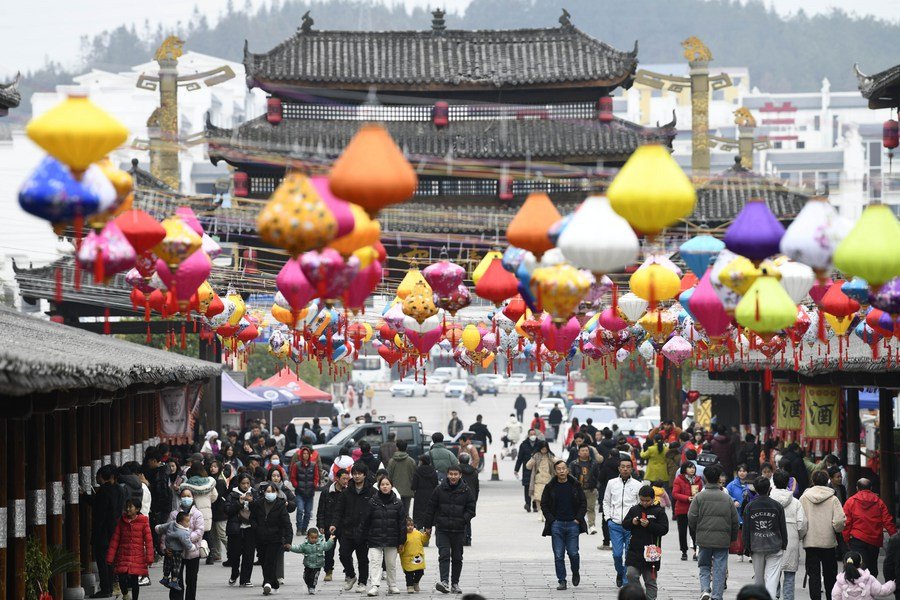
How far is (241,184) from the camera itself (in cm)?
4372

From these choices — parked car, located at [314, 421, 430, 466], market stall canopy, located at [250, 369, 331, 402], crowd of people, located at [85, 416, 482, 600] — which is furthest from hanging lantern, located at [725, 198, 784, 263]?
market stall canopy, located at [250, 369, 331, 402]

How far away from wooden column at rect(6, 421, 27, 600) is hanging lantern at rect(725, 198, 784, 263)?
7624 millimetres

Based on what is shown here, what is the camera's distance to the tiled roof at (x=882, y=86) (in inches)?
893

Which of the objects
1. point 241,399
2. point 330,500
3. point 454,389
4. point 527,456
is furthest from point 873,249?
point 454,389

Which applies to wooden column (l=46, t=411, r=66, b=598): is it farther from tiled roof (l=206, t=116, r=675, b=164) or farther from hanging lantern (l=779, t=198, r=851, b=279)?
tiled roof (l=206, t=116, r=675, b=164)

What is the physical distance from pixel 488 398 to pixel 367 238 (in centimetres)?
8544

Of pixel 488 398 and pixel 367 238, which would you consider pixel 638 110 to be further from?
pixel 367 238

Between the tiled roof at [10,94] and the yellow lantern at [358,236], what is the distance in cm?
1378

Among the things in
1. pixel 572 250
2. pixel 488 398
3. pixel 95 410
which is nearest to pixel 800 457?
pixel 95 410

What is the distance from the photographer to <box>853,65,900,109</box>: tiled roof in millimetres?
22672

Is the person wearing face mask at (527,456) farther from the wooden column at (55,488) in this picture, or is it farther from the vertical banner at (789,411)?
the wooden column at (55,488)

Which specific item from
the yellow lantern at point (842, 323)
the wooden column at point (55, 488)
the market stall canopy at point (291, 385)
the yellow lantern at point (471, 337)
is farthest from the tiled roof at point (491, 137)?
the wooden column at point (55, 488)

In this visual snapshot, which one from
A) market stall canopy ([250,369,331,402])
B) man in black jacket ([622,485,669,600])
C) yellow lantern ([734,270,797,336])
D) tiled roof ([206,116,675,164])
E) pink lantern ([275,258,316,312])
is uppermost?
tiled roof ([206,116,675,164])

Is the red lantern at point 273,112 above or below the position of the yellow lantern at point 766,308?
above
